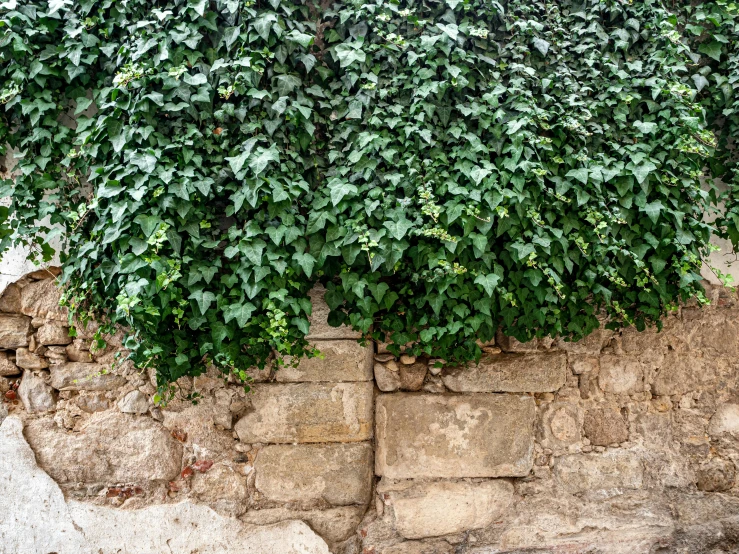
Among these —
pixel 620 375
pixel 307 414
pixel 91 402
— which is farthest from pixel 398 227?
pixel 91 402

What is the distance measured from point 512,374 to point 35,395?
2241 millimetres

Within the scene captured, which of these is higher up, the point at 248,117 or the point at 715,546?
the point at 248,117

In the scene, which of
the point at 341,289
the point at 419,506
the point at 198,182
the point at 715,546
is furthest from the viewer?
the point at 715,546

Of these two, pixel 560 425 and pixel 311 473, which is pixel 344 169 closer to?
pixel 311 473

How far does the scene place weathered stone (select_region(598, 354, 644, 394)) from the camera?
2.91 metres

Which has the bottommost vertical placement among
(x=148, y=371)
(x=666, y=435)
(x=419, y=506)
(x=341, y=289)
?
(x=419, y=506)

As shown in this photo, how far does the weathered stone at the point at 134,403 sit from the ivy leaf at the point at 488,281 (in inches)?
62.8

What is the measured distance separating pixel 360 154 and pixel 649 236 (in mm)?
1422

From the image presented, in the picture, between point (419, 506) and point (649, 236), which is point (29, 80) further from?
point (649, 236)

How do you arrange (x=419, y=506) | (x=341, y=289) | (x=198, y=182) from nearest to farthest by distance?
(x=198, y=182)
(x=341, y=289)
(x=419, y=506)

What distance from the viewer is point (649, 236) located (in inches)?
104

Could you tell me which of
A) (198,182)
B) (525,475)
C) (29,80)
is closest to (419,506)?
(525,475)

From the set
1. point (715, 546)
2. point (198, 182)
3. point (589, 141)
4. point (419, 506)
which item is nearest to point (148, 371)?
point (198, 182)

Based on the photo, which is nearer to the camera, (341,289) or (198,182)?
(198,182)
